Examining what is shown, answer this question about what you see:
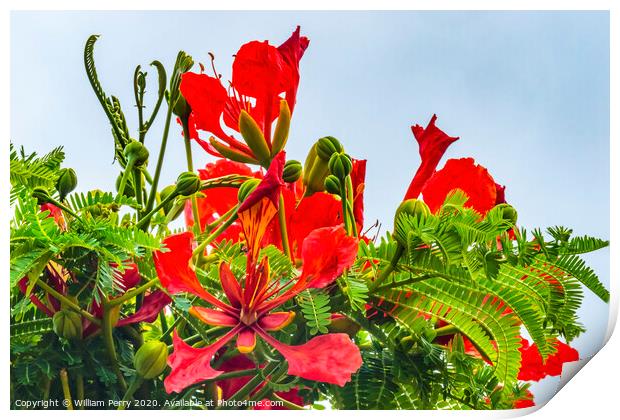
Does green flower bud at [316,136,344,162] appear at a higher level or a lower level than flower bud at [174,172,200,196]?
higher

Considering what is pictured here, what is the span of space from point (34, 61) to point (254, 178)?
202 mm

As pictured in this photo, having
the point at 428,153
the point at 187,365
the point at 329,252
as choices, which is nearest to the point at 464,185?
the point at 428,153

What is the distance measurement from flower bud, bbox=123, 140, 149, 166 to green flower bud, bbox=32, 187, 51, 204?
67mm

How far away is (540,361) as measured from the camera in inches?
24.6

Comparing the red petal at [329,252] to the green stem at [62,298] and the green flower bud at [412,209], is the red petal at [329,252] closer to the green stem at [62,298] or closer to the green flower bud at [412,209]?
the green flower bud at [412,209]

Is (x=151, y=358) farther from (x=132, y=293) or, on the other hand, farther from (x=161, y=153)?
(x=161, y=153)

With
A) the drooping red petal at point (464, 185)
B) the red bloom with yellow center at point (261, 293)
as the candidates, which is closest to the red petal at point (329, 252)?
the red bloom with yellow center at point (261, 293)

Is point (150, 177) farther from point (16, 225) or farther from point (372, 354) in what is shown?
point (372, 354)

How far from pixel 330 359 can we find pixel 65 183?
0.23 m

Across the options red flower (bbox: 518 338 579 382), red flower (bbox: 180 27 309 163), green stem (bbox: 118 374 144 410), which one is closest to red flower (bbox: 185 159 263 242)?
red flower (bbox: 180 27 309 163)

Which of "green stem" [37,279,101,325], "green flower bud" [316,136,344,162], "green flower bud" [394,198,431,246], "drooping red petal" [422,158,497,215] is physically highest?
"green flower bud" [316,136,344,162]

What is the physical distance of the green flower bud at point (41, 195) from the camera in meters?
0.56

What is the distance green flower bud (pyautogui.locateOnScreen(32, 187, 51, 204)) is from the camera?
0.56 metres

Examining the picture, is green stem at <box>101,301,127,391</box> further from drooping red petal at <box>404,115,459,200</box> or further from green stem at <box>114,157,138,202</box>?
drooping red petal at <box>404,115,459,200</box>
